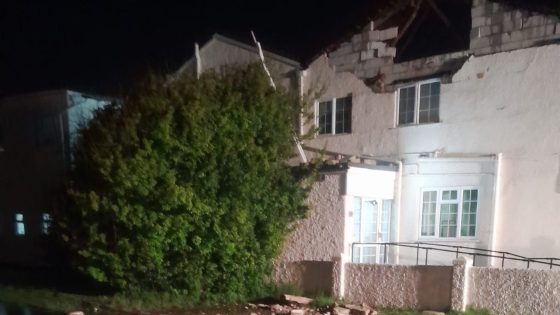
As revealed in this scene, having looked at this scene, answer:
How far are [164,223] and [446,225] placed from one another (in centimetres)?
683

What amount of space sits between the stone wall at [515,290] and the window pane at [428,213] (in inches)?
110

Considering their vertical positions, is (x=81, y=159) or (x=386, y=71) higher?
(x=386, y=71)

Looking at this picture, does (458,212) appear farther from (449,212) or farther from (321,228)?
(321,228)

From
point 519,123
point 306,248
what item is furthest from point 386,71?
point 306,248

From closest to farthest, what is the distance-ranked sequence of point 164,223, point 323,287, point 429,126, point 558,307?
point 558,307 → point 164,223 → point 323,287 → point 429,126

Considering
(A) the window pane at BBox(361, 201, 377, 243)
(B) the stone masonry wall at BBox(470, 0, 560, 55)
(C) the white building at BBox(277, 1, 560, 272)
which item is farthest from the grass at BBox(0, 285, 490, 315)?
(B) the stone masonry wall at BBox(470, 0, 560, 55)

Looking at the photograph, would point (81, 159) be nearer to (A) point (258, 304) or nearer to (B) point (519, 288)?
(A) point (258, 304)

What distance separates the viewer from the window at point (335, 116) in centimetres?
1414

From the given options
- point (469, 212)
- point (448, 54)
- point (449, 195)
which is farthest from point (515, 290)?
point (448, 54)

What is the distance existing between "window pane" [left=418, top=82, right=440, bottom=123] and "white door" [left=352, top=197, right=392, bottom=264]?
2365 millimetres

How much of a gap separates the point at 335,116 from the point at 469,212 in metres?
4.51

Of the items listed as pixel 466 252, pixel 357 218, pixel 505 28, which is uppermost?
pixel 505 28

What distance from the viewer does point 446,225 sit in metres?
12.5

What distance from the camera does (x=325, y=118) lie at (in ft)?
48.1
